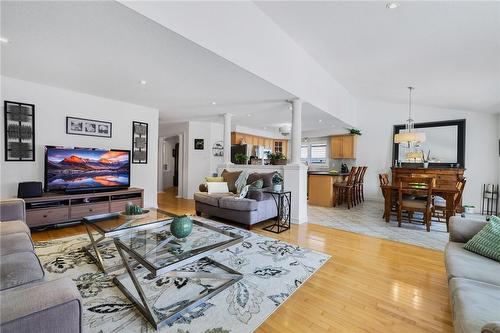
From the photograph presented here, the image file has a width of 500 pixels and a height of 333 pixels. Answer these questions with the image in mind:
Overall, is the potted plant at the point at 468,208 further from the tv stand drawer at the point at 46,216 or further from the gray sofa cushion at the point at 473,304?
the tv stand drawer at the point at 46,216

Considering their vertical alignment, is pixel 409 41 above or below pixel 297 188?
above

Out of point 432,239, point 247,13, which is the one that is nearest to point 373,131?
point 432,239

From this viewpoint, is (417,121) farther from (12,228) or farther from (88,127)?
(12,228)

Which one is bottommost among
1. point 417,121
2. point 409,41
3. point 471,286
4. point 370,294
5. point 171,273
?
point 370,294

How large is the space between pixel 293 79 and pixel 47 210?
439 centimetres

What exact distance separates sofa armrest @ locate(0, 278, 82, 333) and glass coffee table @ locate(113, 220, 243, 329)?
1.98 ft

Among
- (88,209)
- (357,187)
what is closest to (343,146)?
(357,187)

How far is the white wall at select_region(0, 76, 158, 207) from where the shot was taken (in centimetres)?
343

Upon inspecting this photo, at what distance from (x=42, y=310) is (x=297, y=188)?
3.75m

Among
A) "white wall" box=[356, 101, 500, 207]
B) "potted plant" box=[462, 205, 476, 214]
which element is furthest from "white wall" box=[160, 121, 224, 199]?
"potted plant" box=[462, 205, 476, 214]

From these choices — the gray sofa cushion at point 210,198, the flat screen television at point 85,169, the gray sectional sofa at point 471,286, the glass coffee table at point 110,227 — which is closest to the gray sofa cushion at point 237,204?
the gray sofa cushion at point 210,198

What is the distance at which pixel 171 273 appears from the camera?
202cm

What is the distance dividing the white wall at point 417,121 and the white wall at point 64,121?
6.17 m

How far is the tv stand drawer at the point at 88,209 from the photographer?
362cm
